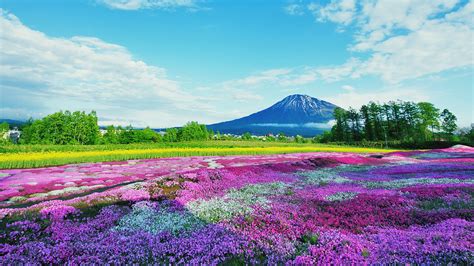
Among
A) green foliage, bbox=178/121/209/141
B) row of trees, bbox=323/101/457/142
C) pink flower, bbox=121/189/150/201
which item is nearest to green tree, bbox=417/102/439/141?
row of trees, bbox=323/101/457/142

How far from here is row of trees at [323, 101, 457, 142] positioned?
105 metres

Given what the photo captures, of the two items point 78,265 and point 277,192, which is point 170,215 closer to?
point 78,265

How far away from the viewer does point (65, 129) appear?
98.6 metres

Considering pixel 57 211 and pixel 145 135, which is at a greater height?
pixel 145 135

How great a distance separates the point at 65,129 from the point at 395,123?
139m

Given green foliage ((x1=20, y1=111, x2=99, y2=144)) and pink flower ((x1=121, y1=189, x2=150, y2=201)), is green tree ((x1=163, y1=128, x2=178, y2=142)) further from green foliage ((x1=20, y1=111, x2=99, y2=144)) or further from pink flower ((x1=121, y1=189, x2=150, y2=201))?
pink flower ((x1=121, y1=189, x2=150, y2=201))

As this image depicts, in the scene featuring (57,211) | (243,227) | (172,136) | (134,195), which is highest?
(172,136)

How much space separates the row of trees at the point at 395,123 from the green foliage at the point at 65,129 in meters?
116

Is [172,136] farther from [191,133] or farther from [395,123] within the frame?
[395,123]

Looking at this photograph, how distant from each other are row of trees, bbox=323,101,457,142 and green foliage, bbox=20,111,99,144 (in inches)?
4585

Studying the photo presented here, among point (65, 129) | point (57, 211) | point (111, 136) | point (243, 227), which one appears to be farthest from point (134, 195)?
point (111, 136)

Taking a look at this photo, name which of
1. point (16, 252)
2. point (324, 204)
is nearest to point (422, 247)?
point (324, 204)

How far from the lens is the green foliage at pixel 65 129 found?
318 ft

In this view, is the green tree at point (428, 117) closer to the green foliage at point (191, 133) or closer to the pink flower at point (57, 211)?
the green foliage at point (191, 133)
